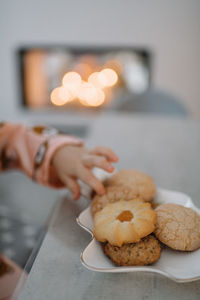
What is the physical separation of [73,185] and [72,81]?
7.49ft

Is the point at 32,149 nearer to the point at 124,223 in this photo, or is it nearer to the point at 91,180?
the point at 91,180

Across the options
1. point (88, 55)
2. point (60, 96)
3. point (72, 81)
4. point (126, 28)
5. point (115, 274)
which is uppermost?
point (126, 28)

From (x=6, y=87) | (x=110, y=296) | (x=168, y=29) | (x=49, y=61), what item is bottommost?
(x=110, y=296)

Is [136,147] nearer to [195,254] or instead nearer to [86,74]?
[195,254]

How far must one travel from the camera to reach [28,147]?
1.93 feet

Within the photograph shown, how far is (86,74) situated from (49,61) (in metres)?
0.36

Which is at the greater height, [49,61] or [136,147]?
[49,61]

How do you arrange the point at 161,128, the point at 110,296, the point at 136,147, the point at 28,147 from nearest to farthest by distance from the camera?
the point at 110,296 < the point at 28,147 < the point at 136,147 < the point at 161,128

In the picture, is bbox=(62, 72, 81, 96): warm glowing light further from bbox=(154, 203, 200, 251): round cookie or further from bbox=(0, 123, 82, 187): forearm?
bbox=(154, 203, 200, 251): round cookie

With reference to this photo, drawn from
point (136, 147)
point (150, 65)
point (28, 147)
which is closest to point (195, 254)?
point (28, 147)

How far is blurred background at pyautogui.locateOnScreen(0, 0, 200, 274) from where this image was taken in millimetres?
2422

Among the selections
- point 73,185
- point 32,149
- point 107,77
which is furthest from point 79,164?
point 107,77

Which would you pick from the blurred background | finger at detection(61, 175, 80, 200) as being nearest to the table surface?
finger at detection(61, 175, 80, 200)

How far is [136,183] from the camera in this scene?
425 mm
